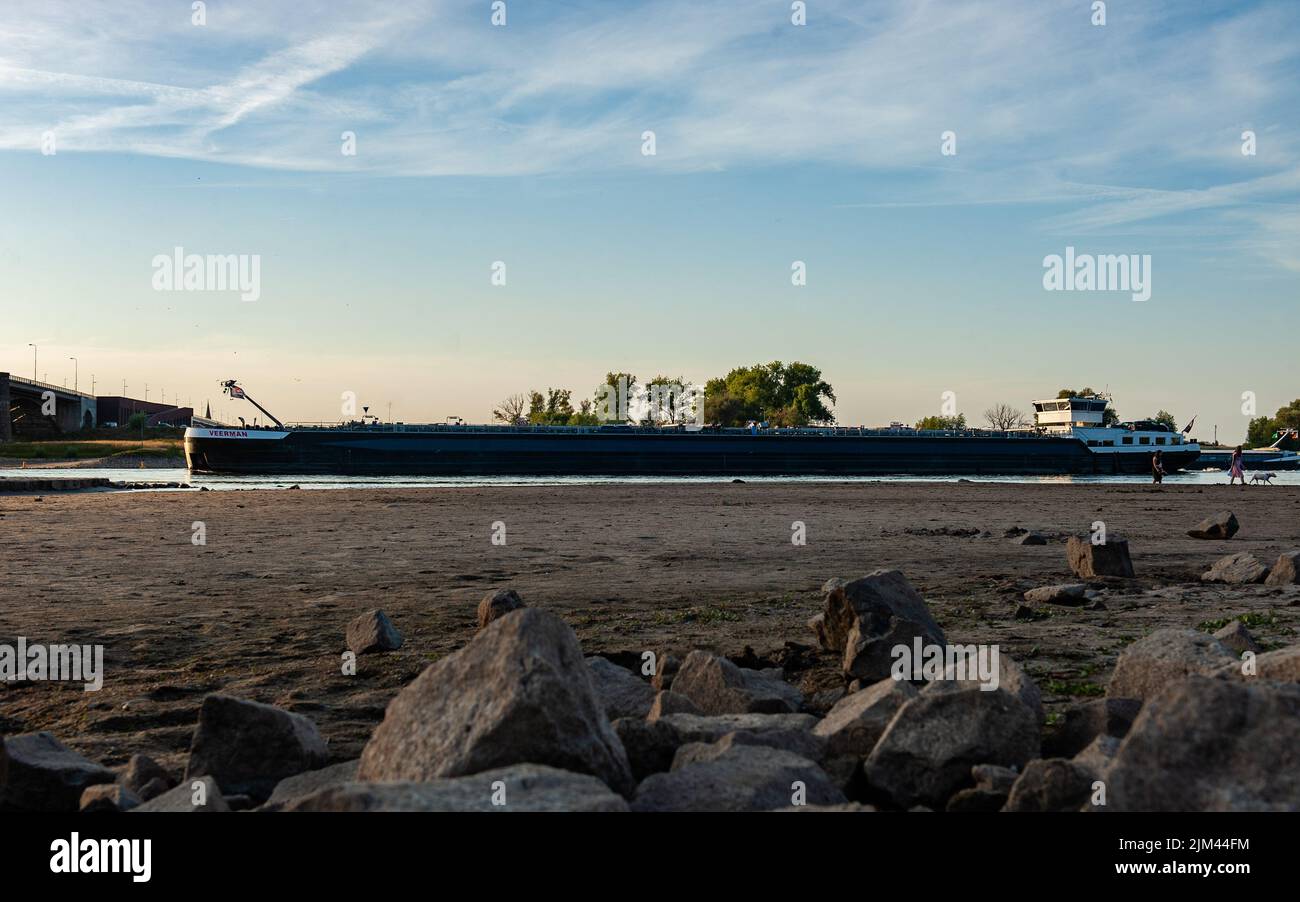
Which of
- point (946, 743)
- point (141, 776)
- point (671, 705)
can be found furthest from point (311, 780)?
point (946, 743)

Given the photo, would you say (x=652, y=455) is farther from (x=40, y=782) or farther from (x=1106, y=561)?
(x=40, y=782)

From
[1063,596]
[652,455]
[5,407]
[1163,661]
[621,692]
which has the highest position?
[5,407]

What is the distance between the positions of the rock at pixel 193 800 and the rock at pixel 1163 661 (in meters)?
4.32

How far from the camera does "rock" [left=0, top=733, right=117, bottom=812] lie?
4.46 m

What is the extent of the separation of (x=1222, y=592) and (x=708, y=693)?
7.35 meters

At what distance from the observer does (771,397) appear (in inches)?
6412

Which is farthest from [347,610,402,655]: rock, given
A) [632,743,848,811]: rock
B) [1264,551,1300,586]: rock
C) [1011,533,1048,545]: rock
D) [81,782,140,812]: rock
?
[1011,533,1048,545]: rock

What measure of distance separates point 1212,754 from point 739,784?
1.59m

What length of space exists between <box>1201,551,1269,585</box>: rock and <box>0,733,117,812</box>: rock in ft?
36.2

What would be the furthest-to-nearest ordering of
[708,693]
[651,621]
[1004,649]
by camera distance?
1. [651,621]
2. [1004,649]
3. [708,693]

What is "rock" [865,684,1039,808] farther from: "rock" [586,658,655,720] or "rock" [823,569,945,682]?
"rock" [823,569,945,682]

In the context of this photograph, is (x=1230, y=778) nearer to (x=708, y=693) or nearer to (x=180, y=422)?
(x=708, y=693)
